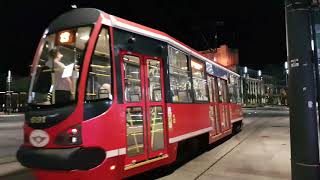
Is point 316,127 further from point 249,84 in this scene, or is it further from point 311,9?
point 249,84

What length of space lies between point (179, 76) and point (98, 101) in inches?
144

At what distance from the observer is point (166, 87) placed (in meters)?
9.58

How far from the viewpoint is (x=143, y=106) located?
8.63 metres

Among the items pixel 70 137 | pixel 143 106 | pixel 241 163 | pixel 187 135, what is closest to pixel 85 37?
pixel 70 137

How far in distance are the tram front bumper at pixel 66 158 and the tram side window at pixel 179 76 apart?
3.31 m

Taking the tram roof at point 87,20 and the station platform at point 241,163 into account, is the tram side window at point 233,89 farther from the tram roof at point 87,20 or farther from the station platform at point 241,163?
the tram roof at point 87,20

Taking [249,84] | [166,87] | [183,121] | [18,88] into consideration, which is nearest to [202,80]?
[183,121]

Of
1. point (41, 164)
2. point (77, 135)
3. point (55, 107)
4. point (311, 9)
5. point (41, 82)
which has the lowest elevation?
point (41, 164)

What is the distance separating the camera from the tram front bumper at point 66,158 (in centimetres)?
686

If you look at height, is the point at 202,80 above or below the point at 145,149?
above

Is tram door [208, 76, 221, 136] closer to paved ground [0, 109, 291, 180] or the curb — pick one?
paved ground [0, 109, 291, 180]

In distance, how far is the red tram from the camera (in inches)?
279

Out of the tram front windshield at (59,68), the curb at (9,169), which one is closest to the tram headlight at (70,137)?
the tram front windshield at (59,68)

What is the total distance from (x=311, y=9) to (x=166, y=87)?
4.25 meters
